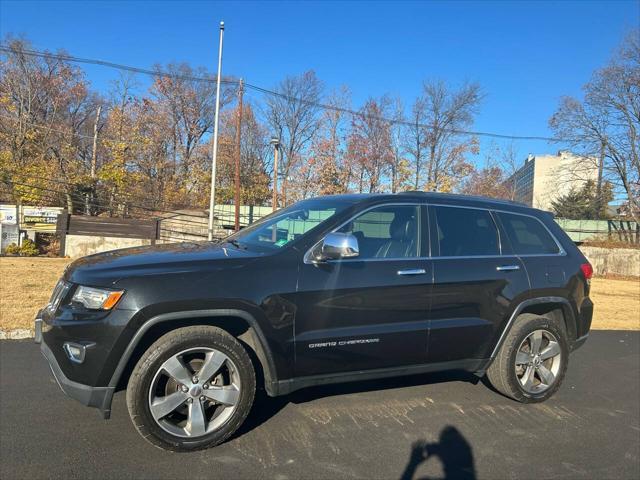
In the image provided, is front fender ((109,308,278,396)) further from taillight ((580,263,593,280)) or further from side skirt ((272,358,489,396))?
taillight ((580,263,593,280))

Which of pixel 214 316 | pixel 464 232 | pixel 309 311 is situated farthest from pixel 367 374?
pixel 464 232

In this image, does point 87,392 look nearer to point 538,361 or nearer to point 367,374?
point 367,374

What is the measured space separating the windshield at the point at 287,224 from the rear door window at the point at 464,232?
856mm

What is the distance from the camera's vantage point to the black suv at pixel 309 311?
292 centimetres

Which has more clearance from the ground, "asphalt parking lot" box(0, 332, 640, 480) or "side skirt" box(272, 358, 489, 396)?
"side skirt" box(272, 358, 489, 396)

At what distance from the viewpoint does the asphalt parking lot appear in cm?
296

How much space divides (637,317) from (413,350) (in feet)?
28.4

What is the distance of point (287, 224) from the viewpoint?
13.2ft

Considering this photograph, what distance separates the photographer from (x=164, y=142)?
4219cm

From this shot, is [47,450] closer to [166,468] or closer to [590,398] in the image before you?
[166,468]

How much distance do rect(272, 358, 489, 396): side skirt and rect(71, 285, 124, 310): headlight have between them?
1231 mm

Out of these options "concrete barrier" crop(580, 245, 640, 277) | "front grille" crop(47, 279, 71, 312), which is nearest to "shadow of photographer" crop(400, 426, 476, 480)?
"front grille" crop(47, 279, 71, 312)

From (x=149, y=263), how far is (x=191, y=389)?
0.90m

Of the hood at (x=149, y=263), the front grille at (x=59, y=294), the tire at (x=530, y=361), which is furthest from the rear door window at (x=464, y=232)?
the front grille at (x=59, y=294)
